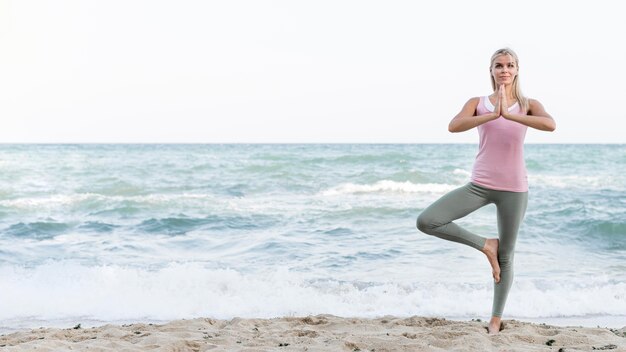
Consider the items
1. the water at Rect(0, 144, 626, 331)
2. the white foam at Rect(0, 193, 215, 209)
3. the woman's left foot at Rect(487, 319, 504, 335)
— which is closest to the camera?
the woman's left foot at Rect(487, 319, 504, 335)

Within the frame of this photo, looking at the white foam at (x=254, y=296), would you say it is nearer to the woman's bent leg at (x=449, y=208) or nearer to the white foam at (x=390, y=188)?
the woman's bent leg at (x=449, y=208)

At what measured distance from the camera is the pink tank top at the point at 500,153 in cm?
435

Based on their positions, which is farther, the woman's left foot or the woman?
the woman's left foot

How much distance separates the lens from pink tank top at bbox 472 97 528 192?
4.35m

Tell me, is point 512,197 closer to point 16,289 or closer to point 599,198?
point 16,289

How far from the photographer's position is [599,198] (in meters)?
16.5

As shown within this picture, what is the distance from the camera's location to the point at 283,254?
32.1ft
